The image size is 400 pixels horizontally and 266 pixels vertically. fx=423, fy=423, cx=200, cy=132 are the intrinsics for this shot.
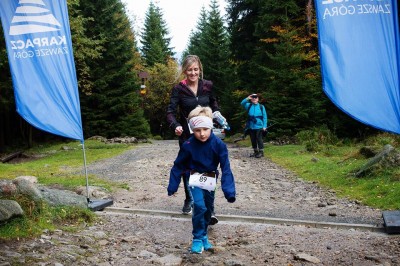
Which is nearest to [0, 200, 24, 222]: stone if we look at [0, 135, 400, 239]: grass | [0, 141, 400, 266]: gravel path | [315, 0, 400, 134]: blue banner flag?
[0, 135, 400, 239]: grass

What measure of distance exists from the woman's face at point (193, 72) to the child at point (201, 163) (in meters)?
0.99

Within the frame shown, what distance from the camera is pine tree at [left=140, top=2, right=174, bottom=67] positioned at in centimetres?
6030

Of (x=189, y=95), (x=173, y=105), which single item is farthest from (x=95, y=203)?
(x=189, y=95)

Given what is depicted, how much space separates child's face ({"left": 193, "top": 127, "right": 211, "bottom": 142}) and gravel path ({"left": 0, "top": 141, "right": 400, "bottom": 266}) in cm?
122

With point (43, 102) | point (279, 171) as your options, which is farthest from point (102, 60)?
point (43, 102)

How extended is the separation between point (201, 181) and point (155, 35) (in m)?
61.1

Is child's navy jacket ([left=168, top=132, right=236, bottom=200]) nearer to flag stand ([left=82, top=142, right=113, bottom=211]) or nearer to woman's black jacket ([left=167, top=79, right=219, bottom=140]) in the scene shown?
woman's black jacket ([left=167, top=79, right=219, bottom=140])

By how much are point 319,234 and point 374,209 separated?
187 centimetres

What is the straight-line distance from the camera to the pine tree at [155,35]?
60.3 meters

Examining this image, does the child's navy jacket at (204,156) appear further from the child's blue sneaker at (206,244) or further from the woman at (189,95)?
the woman at (189,95)

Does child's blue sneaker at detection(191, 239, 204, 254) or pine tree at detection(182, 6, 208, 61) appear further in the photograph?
pine tree at detection(182, 6, 208, 61)

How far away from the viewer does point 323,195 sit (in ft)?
25.6

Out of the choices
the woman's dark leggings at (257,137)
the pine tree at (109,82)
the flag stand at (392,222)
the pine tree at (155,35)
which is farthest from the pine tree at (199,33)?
the flag stand at (392,222)

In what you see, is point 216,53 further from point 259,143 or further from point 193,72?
point 193,72
